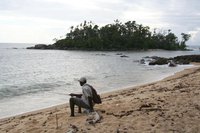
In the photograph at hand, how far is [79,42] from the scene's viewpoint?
13912cm

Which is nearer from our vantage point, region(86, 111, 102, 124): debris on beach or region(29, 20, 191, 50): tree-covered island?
region(86, 111, 102, 124): debris on beach

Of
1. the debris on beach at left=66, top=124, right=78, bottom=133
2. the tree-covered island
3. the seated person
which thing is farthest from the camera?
the tree-covered island

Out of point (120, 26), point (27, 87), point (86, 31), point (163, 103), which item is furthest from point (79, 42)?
point (163, 103)

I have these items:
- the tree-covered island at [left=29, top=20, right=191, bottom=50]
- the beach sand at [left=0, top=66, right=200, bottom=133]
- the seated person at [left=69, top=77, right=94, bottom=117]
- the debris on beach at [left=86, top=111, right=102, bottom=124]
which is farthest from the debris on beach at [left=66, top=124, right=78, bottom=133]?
the tree-covered island at [left=29, top=20, right=191, bottom=50]

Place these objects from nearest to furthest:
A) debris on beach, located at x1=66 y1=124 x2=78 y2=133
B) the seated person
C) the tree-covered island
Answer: debris on beach, located at x1=66 y1=124 x2=78 y2=133, the seated person, the tree-covered island

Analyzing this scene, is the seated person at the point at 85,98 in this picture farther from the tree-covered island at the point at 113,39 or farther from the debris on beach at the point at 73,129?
the tree-covered island at the point at 113,39

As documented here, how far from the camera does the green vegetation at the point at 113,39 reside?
5310 inches

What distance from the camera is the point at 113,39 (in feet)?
441

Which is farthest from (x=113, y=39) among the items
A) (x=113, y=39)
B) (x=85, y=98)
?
(x=85, y=98)

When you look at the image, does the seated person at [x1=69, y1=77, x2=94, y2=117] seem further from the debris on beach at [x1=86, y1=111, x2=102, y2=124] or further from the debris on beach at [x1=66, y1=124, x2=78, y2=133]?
the debris on beach at [x1=66, y1=124, x2=78, y2=133]

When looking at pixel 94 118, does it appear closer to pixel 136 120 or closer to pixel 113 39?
pixel 136 120

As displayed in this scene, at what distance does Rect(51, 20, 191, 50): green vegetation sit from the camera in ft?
443

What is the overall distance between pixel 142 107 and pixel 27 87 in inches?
812

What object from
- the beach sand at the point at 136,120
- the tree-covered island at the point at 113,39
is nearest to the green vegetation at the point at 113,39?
the tree-covered island at the point at 113,39
